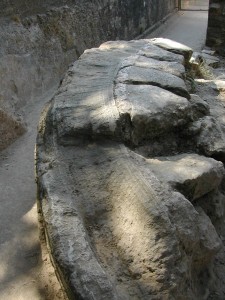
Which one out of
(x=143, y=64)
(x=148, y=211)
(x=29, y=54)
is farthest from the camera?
(x=29, y=54)

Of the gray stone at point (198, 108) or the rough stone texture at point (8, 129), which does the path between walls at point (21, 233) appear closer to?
the rough stone texture at point (8, 129)

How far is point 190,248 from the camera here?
1.37 meters

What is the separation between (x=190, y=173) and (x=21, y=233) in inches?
39.6

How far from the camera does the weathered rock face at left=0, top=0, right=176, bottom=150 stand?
3367mm

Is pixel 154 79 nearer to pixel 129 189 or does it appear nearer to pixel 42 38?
pixel 129 189

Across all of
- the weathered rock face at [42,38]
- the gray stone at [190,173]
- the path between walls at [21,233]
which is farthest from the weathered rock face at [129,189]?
the weathered rock face at [42,38]

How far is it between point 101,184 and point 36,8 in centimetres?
301

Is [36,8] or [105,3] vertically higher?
[36,8]

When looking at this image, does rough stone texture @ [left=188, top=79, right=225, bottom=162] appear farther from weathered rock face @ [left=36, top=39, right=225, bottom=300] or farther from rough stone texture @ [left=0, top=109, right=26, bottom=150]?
rough stone texture @ [left=0, top=109, right=26, bottom=150]

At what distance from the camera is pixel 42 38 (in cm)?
399

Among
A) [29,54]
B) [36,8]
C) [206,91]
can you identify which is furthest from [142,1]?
[206,91]

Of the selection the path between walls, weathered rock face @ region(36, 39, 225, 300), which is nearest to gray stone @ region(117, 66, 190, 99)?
weathered rock face @ region(36, 39, 225, 300)

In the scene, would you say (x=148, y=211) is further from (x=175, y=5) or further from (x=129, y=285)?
(x=175, y=5)

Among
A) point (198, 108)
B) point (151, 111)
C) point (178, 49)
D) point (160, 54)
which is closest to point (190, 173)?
point (151, 111)
